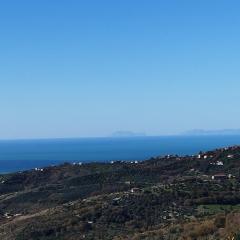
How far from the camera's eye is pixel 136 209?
121ft

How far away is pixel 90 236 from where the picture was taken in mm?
30391

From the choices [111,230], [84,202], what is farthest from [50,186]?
[111,230]

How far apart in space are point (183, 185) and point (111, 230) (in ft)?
44.3

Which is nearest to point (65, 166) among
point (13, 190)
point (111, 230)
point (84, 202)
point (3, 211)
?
point (13, 190)

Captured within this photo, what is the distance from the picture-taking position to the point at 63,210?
41.0 metres

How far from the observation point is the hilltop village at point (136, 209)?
24.3 meters

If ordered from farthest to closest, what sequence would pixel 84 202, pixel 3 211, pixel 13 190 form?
pixel 13 190 → pixel 3 211 → pixel 84 202

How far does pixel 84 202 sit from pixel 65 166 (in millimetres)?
40149

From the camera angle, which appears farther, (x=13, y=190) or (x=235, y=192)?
(x=13, y=190)

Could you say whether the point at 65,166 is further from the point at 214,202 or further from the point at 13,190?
the point at 214,202

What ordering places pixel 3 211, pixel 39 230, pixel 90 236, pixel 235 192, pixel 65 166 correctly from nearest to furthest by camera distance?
pixel 90 236 → pixel 39 230 → pixel 235 192 → pixel 3 211 → pixel 65 166

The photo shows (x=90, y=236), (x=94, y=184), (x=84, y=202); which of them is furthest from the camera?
(x=94, y=184)

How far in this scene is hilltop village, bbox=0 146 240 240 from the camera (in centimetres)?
2431

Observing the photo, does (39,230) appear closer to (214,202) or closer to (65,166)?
(214,202)
